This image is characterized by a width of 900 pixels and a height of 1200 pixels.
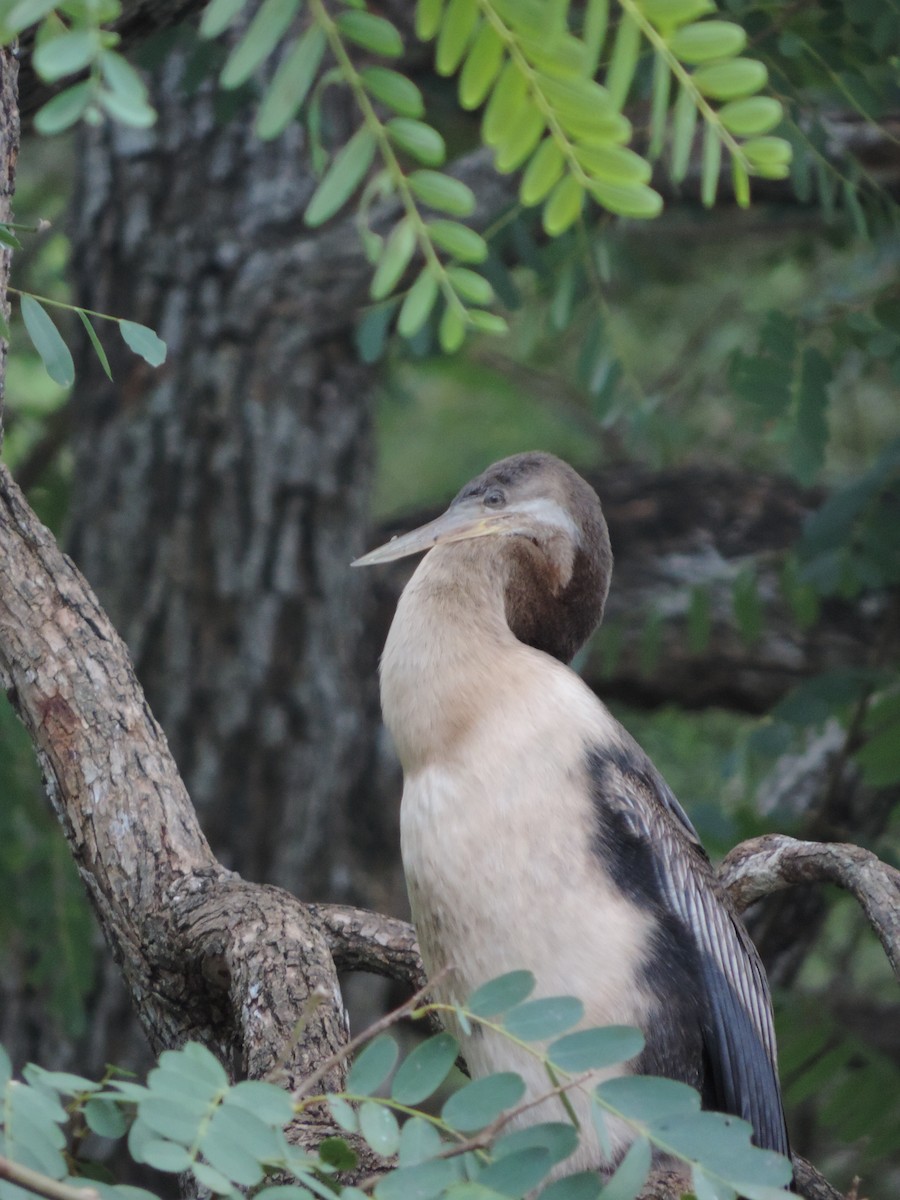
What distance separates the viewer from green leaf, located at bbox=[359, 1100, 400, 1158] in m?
1.63

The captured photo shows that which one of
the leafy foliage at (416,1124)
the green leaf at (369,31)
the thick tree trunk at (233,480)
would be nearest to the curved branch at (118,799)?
the leafy foliage at (416,1124)

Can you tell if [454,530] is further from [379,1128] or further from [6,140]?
[379,1128]

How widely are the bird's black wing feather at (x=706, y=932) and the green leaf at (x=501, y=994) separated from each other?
0.80 meters

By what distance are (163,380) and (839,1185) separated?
3.82m

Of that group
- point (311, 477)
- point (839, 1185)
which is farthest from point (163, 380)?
point (839, 1185)

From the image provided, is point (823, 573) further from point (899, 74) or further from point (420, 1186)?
point (420, 1186)

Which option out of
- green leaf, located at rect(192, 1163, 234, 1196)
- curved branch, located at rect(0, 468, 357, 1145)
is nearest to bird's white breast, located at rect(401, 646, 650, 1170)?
curved branch, located at rect(0, 468, 357, 1145)

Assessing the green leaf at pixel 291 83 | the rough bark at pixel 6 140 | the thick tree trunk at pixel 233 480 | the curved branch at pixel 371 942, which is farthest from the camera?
the thick tree trunk at pixel 233 480

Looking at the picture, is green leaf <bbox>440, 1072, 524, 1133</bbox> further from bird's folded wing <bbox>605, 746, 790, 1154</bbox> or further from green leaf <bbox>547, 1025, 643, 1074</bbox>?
bird's folded wing <bbox>605, 746, 790, 1154</bbox>

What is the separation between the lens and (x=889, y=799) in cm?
→ 478

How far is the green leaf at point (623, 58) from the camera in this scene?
1.57 meters

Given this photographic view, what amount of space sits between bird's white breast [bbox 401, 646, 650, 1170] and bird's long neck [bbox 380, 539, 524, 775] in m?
0.04

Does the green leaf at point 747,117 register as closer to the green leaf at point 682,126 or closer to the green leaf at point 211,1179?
the green leaf at point 682,126

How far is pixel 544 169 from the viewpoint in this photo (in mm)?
1647
